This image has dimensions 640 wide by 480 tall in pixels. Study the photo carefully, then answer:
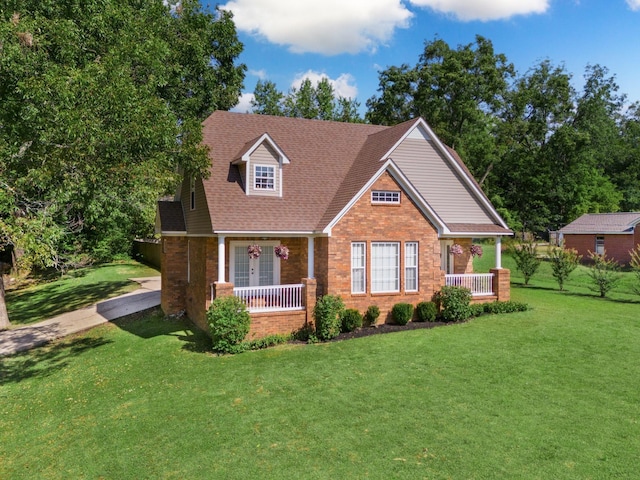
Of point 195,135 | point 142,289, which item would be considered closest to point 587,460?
point 195,135

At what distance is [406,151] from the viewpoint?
65.7ft

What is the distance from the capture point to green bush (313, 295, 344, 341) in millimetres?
15484

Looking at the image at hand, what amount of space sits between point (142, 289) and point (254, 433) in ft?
69.2

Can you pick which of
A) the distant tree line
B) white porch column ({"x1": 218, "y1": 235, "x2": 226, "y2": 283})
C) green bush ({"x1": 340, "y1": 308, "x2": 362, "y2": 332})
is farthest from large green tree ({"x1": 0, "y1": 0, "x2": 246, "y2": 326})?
the distant tree line

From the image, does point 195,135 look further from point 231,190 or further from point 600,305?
point 600,305

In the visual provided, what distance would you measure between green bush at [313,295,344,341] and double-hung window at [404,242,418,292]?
3223 millimetres

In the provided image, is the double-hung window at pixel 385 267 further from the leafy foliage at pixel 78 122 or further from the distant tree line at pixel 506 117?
the distant tree line at pixel 506 117

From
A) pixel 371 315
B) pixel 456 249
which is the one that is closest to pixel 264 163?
pixel 371 315

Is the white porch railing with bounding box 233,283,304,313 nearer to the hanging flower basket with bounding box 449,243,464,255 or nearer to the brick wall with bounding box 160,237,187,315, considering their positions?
the brick wall with bounding box 160,237,187,315

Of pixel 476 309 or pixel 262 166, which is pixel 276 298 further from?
pixel 476 309

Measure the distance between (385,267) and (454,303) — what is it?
119 inches

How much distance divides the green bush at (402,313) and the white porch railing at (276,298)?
11.8 feet

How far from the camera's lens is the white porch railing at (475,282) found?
18.8 metres

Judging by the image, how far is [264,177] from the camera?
1781 cm
